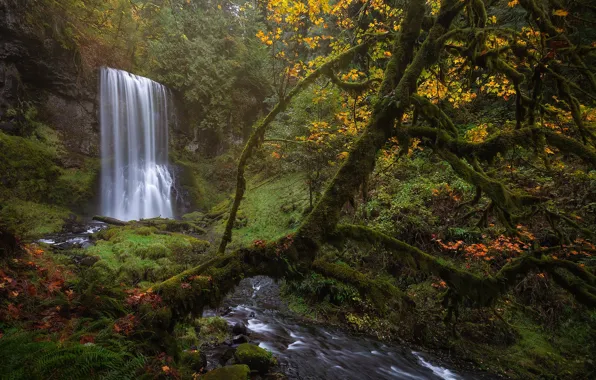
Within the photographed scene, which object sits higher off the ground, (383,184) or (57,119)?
(57,119)

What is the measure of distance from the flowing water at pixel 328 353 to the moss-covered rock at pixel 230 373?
1137mm

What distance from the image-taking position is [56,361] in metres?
2.56

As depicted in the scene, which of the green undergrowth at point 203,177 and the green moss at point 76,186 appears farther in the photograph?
the green undergrowth at point 203,177

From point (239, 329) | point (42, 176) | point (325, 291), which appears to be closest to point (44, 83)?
point (42, 176)

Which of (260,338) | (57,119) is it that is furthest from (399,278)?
(57,119)

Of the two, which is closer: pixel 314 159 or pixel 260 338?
pixel 260 338

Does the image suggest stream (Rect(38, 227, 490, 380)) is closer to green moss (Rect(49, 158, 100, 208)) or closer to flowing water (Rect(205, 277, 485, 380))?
flowing water (Rect(205, 277, 485, 380))

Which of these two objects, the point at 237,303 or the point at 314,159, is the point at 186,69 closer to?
the point at 314,159

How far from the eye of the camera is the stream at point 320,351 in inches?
247

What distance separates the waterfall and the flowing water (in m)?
14.0

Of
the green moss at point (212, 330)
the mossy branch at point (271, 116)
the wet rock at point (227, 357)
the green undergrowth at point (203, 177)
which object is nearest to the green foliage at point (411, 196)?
the mossy branch at point (271, 116)

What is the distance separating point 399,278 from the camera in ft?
28.6

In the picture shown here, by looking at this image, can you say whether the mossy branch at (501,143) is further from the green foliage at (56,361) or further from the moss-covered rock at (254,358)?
the moss-covered rock at (254,358)

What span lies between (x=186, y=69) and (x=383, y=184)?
68.4 ft
